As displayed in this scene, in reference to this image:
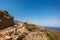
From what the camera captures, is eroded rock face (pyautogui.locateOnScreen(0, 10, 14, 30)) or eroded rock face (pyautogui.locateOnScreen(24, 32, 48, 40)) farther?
eroded rock face (pyautogui.locateOnScreen(0, 10, 14, 30))

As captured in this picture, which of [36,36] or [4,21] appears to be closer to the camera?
[36,36]

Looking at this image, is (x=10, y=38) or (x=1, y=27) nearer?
(x=10, y=38)

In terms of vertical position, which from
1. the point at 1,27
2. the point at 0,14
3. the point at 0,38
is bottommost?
the point at 0,38

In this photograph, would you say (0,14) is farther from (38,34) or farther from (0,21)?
(38,34)

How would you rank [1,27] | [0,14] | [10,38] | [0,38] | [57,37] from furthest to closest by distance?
[0,14], [1,27], [57,37], [0,38], [10,38]

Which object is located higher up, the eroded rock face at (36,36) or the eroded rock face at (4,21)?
the eroded rock face at (4,21)

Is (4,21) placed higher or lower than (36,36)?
higher

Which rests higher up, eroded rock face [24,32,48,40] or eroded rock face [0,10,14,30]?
eroded rock face [0,10,14,30]

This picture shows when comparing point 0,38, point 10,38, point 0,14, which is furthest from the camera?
point 0,14

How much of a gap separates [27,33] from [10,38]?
284 cm

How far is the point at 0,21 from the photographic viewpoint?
34562mm

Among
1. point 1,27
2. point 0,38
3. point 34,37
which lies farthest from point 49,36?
point 1,27

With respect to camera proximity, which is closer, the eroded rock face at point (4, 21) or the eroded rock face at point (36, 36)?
the eroded rock face at point (36, 36)

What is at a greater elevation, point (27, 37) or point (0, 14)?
point (0, 14)
